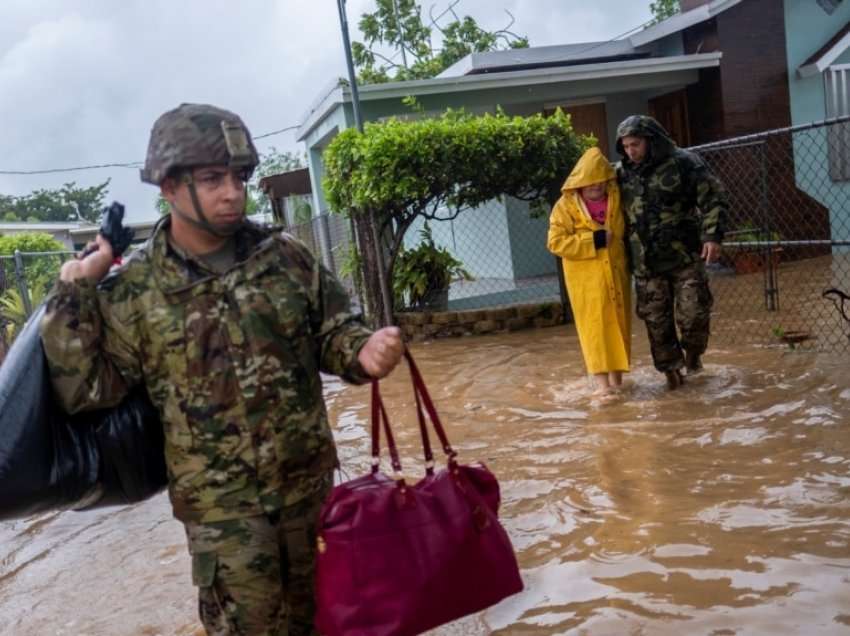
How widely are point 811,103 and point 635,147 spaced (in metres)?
9.20

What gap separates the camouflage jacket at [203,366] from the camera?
2172 mm

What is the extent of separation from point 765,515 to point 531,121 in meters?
6.53

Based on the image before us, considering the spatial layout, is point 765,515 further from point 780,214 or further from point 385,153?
point 780,214

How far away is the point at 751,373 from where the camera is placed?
617 centimetres

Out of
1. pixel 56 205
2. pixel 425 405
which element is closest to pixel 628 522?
pixel 425 405

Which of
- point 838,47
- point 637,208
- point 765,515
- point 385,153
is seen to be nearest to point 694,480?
point 765,515

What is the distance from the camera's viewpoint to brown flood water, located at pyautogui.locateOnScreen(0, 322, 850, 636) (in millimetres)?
2949

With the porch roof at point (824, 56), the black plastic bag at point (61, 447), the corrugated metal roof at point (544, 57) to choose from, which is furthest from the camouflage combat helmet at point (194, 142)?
the porch roof at point (824, 56)

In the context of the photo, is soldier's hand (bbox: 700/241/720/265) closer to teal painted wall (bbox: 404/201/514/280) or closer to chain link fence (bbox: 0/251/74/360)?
chain link fence (bbox: 0/251/74/360)

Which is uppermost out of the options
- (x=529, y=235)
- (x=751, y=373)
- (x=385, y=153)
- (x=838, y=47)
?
(x=838, y=47)

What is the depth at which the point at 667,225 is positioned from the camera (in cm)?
571

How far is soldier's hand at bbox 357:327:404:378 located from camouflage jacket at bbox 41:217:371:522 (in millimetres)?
64

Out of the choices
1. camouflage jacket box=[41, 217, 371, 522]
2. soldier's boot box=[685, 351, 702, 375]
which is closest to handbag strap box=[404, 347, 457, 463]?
camouflage jacket box=[41, 217, 371, 522]

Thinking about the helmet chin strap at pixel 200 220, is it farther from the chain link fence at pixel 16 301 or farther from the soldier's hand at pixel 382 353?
the chain link fence at pixel 16 301
